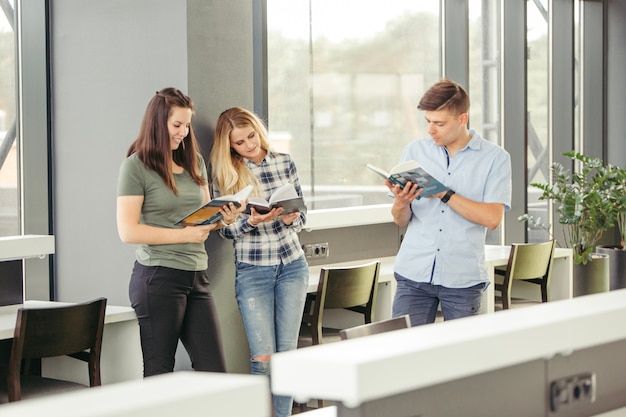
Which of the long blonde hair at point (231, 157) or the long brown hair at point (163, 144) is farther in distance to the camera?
the long blonde hair at point (231, 157)

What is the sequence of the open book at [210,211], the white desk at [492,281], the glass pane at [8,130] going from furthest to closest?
1. the white desk at [492,281]
2. the glass pane at [8,130]
3. the open book at [210,211]

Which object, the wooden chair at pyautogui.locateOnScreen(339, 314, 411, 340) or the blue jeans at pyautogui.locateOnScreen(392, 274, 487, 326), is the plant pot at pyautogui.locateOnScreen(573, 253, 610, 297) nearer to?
the blue jeans at pyautogui.locateOnScreen(392, 274, 487, 326)

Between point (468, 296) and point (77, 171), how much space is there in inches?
92.2

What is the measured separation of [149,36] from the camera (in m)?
4.86

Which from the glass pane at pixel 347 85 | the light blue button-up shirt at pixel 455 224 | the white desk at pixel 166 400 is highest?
the glass pane at pixel 347 85

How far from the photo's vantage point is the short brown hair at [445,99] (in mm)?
3771

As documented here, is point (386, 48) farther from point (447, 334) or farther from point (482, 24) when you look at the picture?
point (447, 334)

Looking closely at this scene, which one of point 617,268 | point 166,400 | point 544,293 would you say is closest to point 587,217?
point 617,268

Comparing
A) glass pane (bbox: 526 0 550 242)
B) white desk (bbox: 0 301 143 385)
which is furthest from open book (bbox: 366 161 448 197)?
glass pane (bbox: 526 0 550 242)

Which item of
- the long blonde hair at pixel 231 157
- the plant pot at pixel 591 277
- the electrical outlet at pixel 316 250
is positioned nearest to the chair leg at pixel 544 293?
the plant pot at pixel 591 277

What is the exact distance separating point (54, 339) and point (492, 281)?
128 inches

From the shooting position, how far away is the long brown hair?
4.01 m

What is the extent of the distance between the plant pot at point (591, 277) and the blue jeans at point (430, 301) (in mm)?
2758

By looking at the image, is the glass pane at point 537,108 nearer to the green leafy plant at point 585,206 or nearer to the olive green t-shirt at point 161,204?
the green leafy plant at point 585,206
